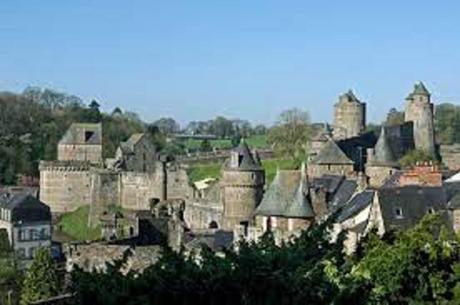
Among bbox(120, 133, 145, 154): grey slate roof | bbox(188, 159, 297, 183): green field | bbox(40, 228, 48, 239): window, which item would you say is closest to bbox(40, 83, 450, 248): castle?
bbox(120, 133, 145, 154): grey slate roof

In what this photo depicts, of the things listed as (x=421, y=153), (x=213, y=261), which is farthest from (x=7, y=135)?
(x=213, y=261)

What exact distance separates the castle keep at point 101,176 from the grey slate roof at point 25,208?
7.01 m

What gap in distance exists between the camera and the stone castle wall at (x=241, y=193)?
48.5m

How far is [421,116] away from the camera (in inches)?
2822

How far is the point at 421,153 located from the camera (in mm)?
66250

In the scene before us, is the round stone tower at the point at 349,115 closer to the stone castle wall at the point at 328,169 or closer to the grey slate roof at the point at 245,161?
the stone castle wall at the point at 328,169

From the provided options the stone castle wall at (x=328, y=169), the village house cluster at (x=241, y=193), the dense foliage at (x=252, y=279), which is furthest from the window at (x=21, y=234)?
the dense foliage at (x=252, y=279)

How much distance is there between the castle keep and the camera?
222 feet

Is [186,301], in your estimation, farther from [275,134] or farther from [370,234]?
[275,134]

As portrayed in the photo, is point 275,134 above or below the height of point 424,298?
above

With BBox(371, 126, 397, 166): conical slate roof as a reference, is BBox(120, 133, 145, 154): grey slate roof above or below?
above

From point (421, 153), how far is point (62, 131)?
4430 centimetres

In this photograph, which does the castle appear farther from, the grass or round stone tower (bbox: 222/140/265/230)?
the grass

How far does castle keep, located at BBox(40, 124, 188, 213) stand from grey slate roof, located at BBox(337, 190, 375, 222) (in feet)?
97.6
